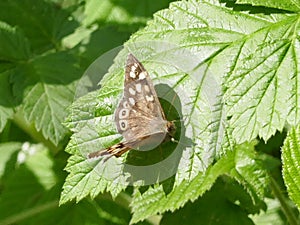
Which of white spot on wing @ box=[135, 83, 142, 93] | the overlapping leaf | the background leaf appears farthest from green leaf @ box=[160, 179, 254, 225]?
white spot on wing @ box=[135, 83, 142, 93]

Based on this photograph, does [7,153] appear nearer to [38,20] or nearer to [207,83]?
[38,20]

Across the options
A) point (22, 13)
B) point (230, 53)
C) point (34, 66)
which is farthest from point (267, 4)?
point (22, 13)

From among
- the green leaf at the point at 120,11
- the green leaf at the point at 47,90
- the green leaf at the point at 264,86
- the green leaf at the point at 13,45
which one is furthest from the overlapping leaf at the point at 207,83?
the green leaf at the point at 120,11

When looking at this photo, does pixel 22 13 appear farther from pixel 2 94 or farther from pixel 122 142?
pixel 122 142

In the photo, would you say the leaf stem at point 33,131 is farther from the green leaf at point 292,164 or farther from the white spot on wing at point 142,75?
the green leaf at point 292,164

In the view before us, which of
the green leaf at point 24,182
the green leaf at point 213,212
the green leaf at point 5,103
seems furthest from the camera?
the green leaf at point 24,182

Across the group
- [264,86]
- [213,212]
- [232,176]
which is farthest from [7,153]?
[264,86]
